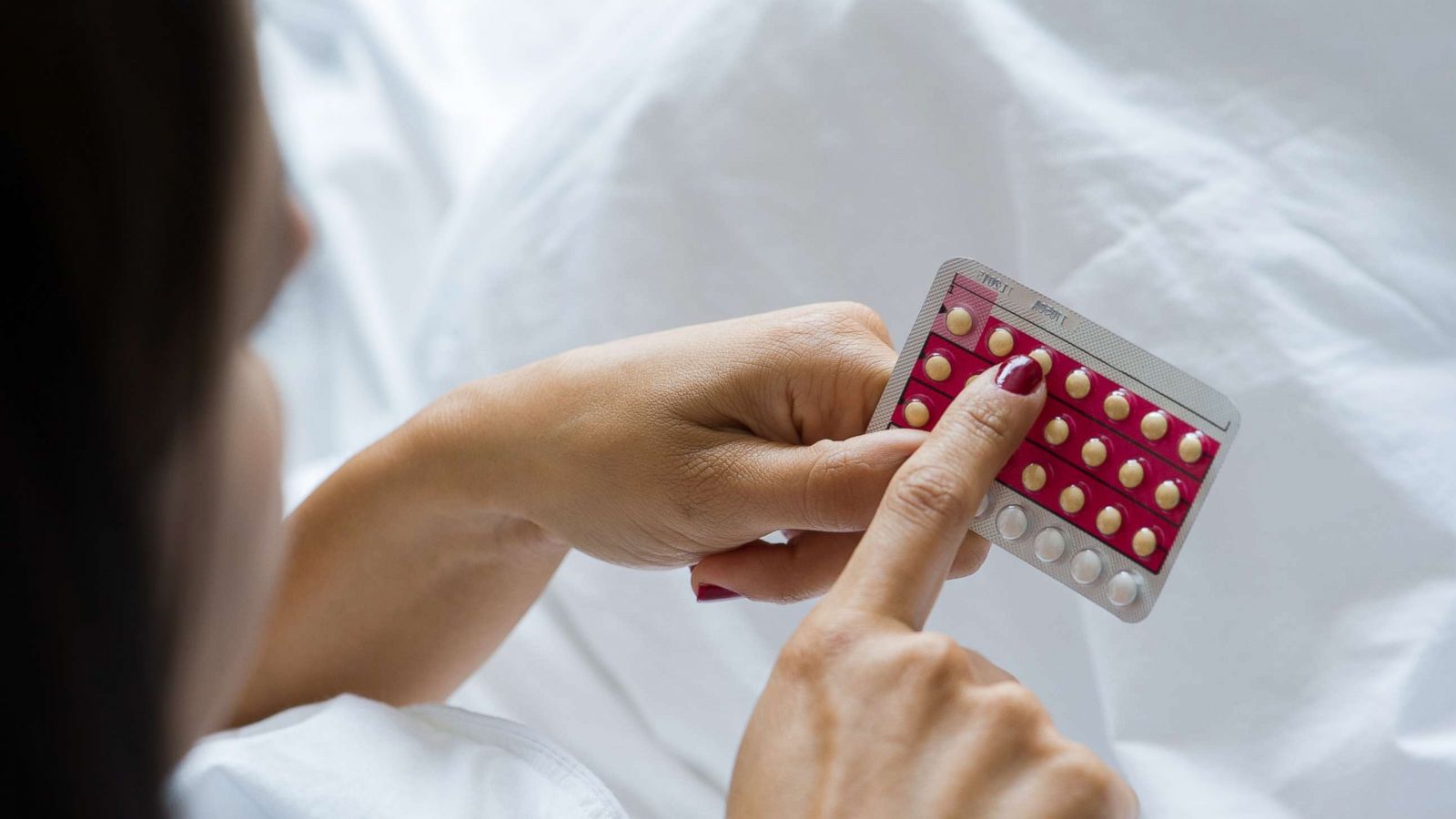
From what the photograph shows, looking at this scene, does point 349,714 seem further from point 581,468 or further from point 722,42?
point 722,42

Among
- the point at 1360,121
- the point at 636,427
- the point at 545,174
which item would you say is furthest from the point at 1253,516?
the point at 545,174

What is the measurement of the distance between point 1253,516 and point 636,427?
40cm

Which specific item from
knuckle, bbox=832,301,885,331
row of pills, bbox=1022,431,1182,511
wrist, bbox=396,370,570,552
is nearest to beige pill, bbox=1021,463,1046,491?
row of pills, bbox=1022,431,1182,511

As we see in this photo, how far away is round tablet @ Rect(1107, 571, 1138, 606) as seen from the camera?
646 millimetres

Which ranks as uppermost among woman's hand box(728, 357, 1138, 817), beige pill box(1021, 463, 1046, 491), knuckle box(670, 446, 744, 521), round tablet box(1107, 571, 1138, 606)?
beige pill box(1021, 463, 1046, 491)

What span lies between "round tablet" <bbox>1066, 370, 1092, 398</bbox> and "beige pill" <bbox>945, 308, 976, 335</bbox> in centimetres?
6

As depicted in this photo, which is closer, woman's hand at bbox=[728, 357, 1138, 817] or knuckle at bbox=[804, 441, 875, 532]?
woman's hand at bbox=[728, 357, 1138, 817]

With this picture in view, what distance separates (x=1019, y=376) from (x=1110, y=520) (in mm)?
96

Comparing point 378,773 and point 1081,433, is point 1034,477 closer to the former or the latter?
point 1081,433

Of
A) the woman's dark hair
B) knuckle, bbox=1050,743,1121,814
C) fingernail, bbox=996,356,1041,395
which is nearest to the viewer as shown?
the woman's dark hair

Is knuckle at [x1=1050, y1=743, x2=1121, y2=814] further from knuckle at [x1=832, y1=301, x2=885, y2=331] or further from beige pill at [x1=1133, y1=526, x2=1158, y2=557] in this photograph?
knuckle at [x1=832, y1=301, x2=885, y2=331]

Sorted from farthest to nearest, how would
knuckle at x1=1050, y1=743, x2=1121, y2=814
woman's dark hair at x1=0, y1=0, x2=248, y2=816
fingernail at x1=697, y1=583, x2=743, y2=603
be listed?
fingernail at x1=697, y1=583, x2=743, y2=603, knuckle at x1=1050, y1=743, x2=1121, y2=814, woman's dark hair at x1=0, y1=0, x2=248, y2=816

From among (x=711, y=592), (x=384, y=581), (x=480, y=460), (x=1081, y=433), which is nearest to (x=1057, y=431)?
(x=1081, y=433)

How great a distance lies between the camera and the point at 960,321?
67cm
